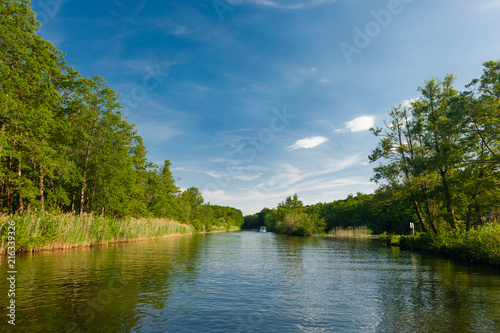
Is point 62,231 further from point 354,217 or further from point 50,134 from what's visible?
point 354,217

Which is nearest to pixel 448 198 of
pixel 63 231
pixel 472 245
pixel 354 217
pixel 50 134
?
pixel 472 245

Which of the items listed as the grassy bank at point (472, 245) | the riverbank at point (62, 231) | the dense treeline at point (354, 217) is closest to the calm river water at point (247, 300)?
the grassy bank at point (472, 245)

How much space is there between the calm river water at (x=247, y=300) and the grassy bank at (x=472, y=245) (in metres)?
2.37

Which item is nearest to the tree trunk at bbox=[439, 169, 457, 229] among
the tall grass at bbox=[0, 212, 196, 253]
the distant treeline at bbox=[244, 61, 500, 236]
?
the distant treeline at bbox=[244, 61, 500, 236]

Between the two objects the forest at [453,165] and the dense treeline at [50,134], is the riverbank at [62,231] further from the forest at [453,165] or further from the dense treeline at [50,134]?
the forest at [453,165]

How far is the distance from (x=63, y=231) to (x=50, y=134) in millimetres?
16388

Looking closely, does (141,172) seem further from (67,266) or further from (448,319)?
(448,319)

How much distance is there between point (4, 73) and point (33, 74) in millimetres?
2916

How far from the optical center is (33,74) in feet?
92.4

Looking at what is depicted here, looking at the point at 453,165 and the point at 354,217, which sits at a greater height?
the point at 453,165

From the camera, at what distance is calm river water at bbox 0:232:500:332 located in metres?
8.41

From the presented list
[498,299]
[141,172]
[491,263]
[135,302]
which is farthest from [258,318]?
[141,172]

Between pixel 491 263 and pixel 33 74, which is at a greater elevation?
pixel 33 74

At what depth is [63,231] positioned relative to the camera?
2638 centimetres
